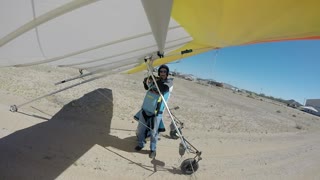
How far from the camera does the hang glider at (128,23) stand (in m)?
2.43

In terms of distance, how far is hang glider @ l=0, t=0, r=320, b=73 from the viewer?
2.43m

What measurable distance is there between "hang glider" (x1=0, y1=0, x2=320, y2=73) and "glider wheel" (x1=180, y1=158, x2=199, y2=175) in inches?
79.4

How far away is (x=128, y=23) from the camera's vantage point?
3008mm

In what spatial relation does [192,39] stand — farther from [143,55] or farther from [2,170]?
[2,170]

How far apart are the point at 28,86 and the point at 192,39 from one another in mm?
6541

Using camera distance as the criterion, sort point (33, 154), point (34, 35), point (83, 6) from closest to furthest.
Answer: point (83, 6)
point (34, 35)
point (33, 154)

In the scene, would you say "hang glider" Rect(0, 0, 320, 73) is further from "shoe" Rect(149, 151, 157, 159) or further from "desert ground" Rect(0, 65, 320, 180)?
"shoe" Rect(149, 151, 157, 159)

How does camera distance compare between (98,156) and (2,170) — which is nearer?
(2,170)

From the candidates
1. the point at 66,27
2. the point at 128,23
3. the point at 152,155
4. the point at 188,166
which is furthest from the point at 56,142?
the point at 128,23

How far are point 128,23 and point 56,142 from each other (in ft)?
10.2

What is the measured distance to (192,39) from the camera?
486 centimetres

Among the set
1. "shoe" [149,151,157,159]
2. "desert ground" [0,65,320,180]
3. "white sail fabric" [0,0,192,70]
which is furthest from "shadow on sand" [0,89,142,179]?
"white sail fabric" [0,0,192,70]

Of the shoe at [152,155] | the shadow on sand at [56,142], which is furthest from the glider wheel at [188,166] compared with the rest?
the shadow on sand at [56,142]

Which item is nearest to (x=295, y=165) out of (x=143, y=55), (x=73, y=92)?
(x=143, y=55)
